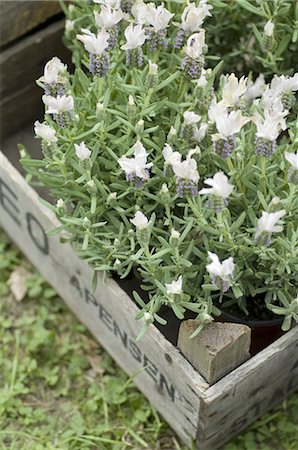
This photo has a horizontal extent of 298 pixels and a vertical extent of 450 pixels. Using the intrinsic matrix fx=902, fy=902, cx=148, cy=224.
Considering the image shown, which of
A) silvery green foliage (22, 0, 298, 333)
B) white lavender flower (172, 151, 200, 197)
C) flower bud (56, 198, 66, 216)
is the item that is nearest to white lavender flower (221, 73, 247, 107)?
silvery green foliage (22, 0, 298, 333)

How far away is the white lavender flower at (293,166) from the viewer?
4.69 feet

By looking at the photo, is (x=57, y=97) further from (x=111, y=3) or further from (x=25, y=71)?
(x=25, y=71)

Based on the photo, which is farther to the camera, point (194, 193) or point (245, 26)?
point (245, 26)

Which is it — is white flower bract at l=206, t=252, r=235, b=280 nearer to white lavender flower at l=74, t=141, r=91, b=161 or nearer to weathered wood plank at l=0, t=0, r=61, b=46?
white lavender flower at l=74, t=141, r=91, b=161

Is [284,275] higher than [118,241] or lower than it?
lower

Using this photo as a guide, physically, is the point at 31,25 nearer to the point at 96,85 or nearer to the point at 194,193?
the point at 96,85

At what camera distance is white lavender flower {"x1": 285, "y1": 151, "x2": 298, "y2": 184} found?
143 centimetres

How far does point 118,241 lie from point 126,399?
1.88ft

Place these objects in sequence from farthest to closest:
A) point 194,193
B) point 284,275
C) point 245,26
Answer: point 245,26 → point 284,275 → point 194,193

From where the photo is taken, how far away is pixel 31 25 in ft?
7.29

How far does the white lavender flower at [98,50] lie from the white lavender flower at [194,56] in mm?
137

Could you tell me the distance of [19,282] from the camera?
2.26 meters

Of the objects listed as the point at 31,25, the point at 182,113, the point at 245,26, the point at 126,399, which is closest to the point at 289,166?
the point at 182,113

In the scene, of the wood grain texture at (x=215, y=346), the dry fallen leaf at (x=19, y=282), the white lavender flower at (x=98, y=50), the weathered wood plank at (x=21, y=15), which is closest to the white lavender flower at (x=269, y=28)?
the white lavender flower at (x=98, y=50)
